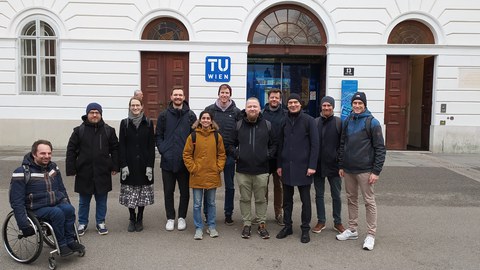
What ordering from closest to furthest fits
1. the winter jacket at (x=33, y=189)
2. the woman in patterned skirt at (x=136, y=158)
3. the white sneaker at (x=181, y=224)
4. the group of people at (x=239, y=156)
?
the winter jacket at (x=33, y=189) → the group of people at (x=239, y=156) → the woman in patterned skirt at (x=136, y=158) → the white sneaker at (x=181, y=224)

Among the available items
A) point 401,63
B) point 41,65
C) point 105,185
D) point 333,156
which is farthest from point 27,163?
point 401,63

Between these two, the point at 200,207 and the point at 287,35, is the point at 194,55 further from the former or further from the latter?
the point at 200,207

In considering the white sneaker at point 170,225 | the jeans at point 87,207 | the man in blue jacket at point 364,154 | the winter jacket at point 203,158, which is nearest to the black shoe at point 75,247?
the jeans at point 87,207

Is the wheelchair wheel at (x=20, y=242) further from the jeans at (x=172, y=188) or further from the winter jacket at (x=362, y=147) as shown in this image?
the winter jacket at (x=362, y=147)

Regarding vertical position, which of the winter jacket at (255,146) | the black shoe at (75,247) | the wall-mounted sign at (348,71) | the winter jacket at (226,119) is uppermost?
the wall-mounted sign at (348,71)

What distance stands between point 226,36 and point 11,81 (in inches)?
265

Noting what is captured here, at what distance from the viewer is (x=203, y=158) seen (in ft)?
16.3

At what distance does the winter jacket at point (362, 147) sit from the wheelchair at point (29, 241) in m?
3.23

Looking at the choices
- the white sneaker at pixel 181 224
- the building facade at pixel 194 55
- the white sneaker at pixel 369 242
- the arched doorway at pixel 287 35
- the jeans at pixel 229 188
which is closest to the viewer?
the white sneaker at pixel 369 242

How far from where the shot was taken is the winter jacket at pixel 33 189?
3.84 metres

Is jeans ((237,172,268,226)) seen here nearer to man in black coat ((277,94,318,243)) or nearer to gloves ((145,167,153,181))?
man in black coat ((277,94,318,243))

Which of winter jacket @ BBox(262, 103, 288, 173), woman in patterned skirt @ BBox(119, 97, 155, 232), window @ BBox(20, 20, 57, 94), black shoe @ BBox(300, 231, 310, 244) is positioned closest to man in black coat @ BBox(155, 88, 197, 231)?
woman in patterned skirt @ BBox(119, 97, 155, 232)

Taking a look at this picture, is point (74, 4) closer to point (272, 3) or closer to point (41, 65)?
point (41, 65)

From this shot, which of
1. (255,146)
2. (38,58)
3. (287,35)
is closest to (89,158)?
(255,146)
